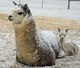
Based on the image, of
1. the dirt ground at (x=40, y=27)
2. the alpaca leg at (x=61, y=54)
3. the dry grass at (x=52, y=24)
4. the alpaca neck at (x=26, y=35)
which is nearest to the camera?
the alpaca neck at (x=26, y=35)

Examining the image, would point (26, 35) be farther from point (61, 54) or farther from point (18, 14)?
point (61, 54)

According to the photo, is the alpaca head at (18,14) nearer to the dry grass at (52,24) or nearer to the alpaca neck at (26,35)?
→ the alpaca neck at (26,35)

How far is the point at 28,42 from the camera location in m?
7.96

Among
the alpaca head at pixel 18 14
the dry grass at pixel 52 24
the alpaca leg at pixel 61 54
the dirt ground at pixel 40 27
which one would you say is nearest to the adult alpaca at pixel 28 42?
the alpaca head at pixel 18 14

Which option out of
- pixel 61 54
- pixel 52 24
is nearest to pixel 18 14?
pixel 61 54

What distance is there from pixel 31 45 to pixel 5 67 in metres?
0.75

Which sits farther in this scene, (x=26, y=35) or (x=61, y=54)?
(x=61, y=54)

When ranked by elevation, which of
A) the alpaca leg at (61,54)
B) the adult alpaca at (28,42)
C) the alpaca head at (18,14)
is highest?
the alpaca head at (18,14)

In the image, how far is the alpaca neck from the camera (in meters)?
7.77

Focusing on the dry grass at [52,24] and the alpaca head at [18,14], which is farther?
the dry grass at [52,24]

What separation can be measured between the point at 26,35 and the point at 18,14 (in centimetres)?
45

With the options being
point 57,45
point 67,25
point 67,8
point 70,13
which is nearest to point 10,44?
point 57,45

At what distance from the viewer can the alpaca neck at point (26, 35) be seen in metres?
7.77

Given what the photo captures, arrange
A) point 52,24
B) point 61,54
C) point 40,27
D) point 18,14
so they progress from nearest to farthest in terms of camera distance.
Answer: point 18,14
point 61,54
point 40,27
point 52,24
